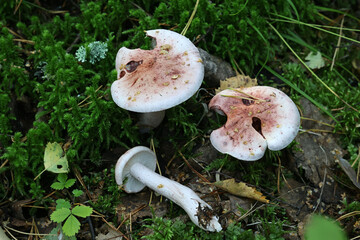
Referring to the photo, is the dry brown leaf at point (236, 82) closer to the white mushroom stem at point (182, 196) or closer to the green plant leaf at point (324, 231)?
the white mushroom stem at point (182, 196)

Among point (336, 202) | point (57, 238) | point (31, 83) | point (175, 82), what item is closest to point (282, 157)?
point (336, 202)

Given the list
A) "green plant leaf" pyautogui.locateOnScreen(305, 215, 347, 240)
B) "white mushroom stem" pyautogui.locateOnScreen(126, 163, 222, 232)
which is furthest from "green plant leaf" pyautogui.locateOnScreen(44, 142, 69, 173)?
"green plant leaf" pyautogui.locateOnScreen(305, 215, 347, 240)

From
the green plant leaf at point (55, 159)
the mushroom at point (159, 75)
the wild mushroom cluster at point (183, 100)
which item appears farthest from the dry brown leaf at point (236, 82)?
the green plant leaf at point (55, 159)

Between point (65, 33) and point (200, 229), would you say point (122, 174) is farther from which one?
point (65, 33)

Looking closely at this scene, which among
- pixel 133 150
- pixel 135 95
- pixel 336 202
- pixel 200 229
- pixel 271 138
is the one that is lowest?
pixel 336 202

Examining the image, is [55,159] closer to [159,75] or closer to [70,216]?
[70,216]

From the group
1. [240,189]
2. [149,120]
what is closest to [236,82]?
[149,120]
